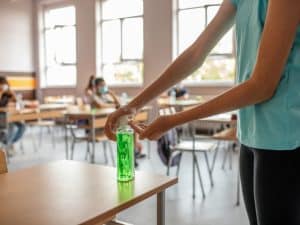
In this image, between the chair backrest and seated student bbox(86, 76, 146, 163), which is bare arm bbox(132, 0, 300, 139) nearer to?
the chair backrest

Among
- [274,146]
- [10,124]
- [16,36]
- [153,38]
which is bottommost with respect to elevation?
[10,124]

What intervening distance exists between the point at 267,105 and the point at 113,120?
448 millimetres

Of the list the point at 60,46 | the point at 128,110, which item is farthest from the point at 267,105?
the point at 60,46

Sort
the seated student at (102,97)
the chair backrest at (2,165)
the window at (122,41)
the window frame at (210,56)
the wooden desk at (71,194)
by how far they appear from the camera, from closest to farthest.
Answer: the wooden desk at (71,194) → the chair backrest at (2,165) → the seated student at (102,97) → the window frame at (210,56) → the window at (122,41)

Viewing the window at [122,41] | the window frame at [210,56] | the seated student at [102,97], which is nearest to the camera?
the seated student at [102,97]

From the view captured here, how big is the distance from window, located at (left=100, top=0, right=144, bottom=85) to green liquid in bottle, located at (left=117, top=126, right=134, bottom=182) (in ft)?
22.3

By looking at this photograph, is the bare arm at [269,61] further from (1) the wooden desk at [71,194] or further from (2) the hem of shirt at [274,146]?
(1) the wooden desk at [71,194]

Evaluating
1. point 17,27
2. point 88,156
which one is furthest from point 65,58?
point 88,156

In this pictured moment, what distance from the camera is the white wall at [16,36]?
9.02 metres

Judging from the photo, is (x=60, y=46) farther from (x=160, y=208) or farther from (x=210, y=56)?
(x=160, y=208)

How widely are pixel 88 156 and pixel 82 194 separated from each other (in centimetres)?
398

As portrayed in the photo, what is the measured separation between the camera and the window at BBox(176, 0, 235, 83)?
662 cm

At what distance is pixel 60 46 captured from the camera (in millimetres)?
9352

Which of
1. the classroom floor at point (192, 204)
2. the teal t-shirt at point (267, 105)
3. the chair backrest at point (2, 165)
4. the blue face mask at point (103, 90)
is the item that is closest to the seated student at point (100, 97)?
the blue face mask at point (103, 90)
